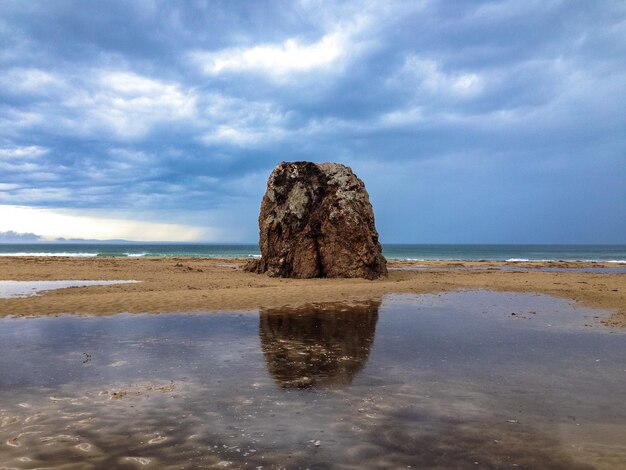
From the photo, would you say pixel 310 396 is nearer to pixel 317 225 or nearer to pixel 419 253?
pixel 317 225

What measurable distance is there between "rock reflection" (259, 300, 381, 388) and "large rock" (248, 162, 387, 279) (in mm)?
10227

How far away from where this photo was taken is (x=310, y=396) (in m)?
5.95

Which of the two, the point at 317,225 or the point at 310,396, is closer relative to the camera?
the point at 310,396

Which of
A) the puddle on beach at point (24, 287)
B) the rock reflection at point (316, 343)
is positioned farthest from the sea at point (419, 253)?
the rock reflection at point (316, 343)

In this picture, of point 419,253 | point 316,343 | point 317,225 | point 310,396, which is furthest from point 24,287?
point 419,253

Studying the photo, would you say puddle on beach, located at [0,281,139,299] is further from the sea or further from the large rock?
the sea

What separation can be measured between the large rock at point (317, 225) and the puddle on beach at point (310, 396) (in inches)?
530

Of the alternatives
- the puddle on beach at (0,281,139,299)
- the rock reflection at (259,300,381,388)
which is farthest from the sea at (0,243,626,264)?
the rock reflection at (259,300,381,388)

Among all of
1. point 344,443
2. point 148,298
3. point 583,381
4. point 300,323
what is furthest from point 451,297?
point 344,443

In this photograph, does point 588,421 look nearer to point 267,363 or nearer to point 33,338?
point 267,363

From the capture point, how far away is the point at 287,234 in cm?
2597

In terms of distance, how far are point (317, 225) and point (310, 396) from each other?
19556 millimetres

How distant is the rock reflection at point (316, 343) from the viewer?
691cm

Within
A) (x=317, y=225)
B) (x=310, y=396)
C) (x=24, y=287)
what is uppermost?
(x=317, y=225)
